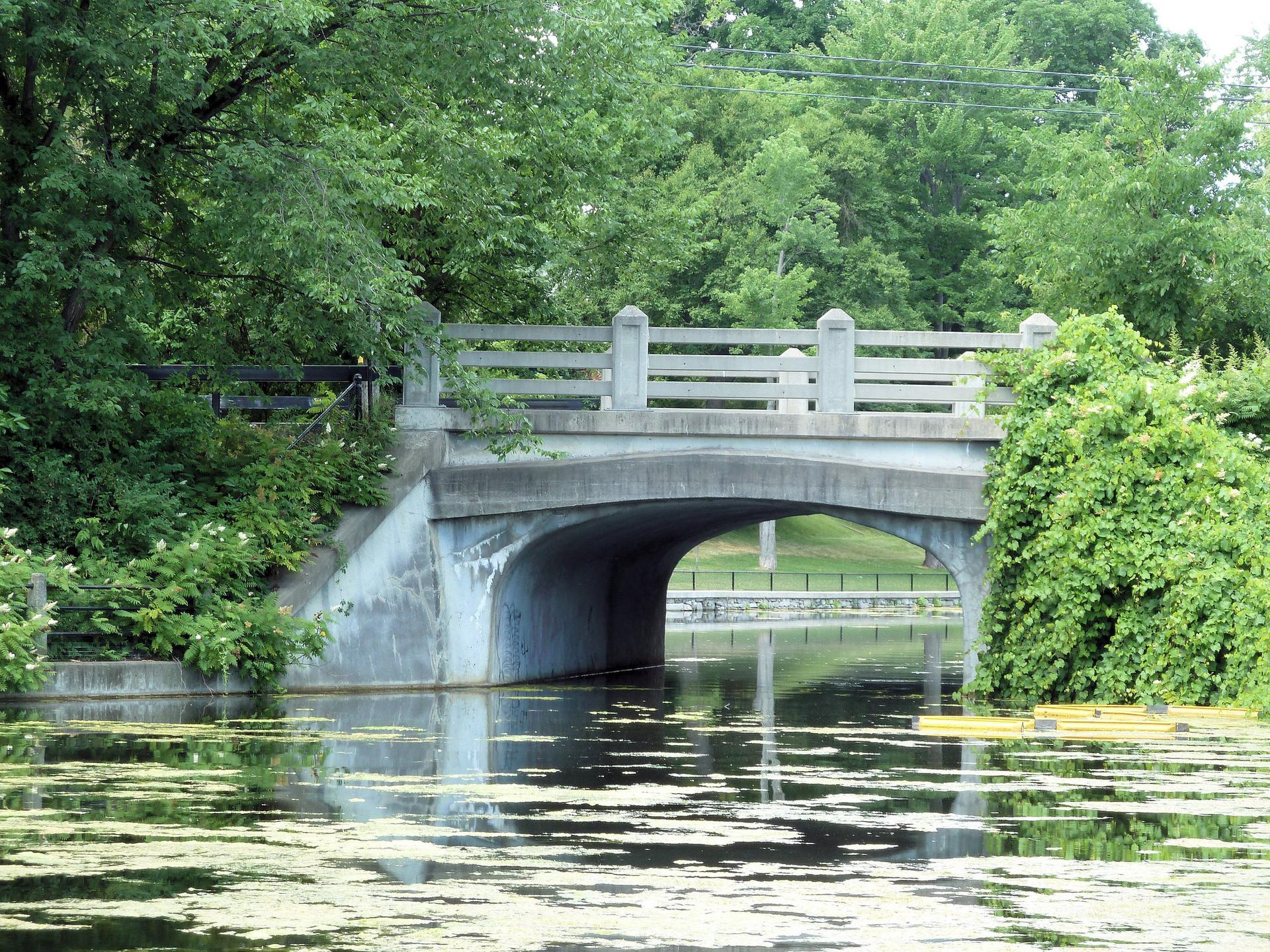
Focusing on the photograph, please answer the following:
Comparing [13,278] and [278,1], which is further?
[13,278]

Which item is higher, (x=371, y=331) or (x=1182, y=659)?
(x=371, y=331)

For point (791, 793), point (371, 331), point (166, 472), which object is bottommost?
point (791, 793)

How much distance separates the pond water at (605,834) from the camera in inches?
248

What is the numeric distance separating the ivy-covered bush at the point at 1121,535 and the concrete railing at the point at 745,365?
541mm

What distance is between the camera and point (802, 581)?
52500mm

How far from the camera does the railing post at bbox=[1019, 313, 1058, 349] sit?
17.9 m

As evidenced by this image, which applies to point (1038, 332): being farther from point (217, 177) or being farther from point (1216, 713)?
point (217, 177)

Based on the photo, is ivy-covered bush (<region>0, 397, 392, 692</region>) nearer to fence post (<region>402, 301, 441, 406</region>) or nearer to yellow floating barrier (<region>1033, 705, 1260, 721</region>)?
fence post (<region>402, 301, 441, 406</region>)

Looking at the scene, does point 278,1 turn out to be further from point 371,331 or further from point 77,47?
point 371,331

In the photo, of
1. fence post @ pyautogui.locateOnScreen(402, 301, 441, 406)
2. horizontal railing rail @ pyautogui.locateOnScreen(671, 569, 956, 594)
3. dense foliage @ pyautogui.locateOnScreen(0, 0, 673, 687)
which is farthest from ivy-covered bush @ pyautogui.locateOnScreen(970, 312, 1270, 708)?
horizontal railing rail @ pyautogui.locateOnScreen(671, 569, 956, 594)

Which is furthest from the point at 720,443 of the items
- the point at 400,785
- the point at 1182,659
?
the point at 400,785

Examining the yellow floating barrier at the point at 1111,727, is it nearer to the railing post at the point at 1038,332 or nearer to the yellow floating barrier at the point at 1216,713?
the yellow floating barrier at the point at 1216,713

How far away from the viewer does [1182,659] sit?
1592 centimetres

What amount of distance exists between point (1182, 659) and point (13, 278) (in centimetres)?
1225
